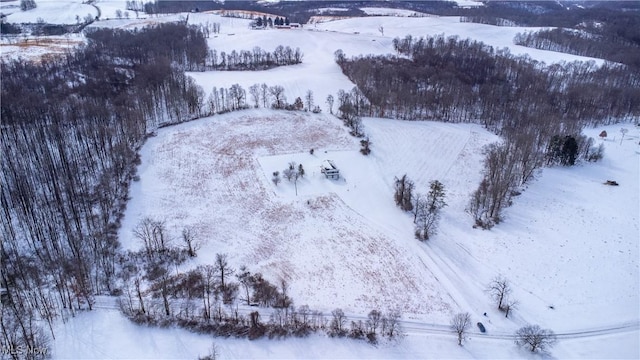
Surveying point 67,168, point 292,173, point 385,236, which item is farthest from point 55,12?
point 385,236

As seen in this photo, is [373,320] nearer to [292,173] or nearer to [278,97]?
[292,173]

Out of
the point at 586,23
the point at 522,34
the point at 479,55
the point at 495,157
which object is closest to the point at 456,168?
the point at 495,157

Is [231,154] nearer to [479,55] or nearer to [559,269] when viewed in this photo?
[559,269]

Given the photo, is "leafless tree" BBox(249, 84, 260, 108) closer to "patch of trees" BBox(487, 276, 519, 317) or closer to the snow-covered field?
the snow-covered field


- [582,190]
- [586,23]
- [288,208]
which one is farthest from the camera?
[586,23]

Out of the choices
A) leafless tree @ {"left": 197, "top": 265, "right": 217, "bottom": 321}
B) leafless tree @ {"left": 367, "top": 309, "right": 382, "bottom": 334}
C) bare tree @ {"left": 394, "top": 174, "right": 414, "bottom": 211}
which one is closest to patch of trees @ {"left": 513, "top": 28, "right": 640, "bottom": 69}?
bare tree @ {"left": 394, "top": 174, "right": 414, "bottom": 211}

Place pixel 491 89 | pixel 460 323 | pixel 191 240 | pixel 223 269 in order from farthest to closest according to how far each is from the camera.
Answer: pixel 491 89, pixel 191 240, pixel 223 269, pixel 460 323
